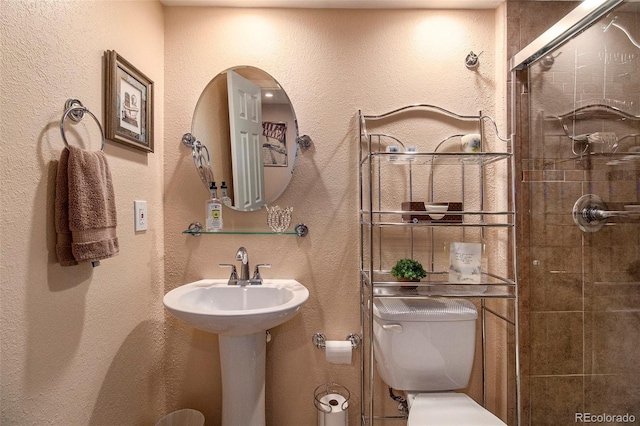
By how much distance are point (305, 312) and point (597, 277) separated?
47.3 inches

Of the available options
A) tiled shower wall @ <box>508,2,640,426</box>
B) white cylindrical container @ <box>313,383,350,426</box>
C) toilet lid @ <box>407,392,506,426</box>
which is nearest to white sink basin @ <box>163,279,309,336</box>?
white cylindrical container @ <box>313,383,350,426</box>

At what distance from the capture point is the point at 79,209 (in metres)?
0.88

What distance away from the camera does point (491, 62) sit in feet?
4.91

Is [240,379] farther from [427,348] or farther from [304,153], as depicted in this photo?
[304,153]

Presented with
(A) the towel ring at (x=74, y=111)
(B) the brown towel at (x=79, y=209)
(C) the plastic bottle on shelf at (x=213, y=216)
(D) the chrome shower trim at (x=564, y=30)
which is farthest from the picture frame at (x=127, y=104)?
(D) the chrome shower trim at (x=564, y=30)

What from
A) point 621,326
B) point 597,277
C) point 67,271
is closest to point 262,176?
point 67,271

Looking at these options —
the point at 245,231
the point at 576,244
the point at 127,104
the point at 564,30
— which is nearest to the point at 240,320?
the point at 245,231

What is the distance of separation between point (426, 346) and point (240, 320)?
2.50ft

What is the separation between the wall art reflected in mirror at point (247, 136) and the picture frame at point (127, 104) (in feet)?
0.65

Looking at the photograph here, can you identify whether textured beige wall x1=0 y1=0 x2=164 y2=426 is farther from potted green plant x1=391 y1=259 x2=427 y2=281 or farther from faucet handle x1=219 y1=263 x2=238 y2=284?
potted green plant x1=391 y1=259 x2=427 y2=281

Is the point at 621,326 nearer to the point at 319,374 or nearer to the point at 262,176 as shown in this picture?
the point at 319,374

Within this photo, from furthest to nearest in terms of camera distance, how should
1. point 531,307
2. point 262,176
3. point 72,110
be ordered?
point 262,176 < point 531,307 < point 72,110

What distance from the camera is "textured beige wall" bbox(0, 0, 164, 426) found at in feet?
2.53

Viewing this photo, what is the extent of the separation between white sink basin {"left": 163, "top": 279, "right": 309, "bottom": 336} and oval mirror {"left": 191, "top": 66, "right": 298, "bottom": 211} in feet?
1.26
